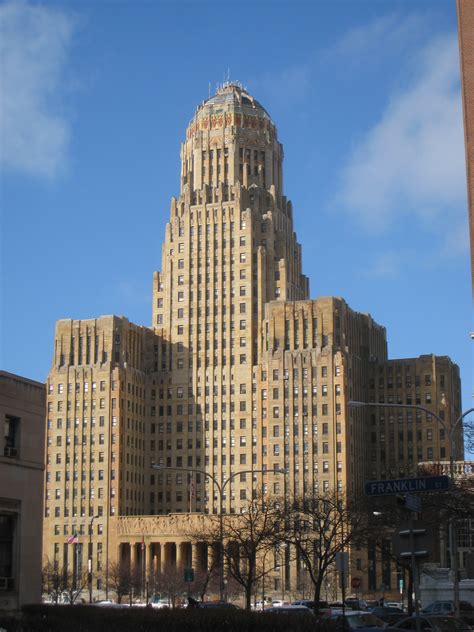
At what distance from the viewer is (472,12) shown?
4888 centimetres

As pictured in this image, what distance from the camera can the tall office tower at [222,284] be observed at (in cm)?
15750

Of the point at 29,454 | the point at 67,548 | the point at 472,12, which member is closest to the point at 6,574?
the point at 29,454

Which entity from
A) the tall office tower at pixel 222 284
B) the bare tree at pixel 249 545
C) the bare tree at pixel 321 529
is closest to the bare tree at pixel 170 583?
the bare tree at pixel 249 545

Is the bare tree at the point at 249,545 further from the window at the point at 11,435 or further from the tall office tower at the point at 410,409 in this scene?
the tall office tower at the point at 410,409

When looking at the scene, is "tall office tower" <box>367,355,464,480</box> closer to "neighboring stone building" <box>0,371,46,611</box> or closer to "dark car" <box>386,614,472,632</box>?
"neighboring stone building" <box>0,371,46,611</box>

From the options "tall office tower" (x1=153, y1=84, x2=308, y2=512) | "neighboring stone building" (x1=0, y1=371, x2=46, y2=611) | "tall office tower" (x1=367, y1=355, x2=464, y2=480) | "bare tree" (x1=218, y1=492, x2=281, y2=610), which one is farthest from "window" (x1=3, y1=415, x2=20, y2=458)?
"tall office tower" (x1=367, y1=355, x2=464, y2=480)

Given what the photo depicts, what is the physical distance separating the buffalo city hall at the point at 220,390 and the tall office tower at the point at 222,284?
0.21 metres

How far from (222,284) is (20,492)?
102908mm

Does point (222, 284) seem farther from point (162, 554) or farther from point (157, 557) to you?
point (157, 557)

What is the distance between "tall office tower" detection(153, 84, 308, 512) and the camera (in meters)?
158

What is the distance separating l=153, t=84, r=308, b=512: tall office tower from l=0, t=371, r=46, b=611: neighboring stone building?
299 ft

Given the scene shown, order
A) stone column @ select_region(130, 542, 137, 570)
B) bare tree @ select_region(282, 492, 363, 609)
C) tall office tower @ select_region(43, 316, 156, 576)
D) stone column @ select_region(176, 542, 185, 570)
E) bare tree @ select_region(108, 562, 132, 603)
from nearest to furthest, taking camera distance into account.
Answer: bare tree @ select_region(282, 492, 363, 609) → bare tree @ select_region(108, 562, 132, 603) → stone column @ select_region(176, 542, 185, 570) → stone column @ select_region(130, 542, 137, 570) → tall office tower @ select_region(43, 316, 156, 576)

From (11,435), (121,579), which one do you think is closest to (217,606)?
(11,435)

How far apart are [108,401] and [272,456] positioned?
976 inches
